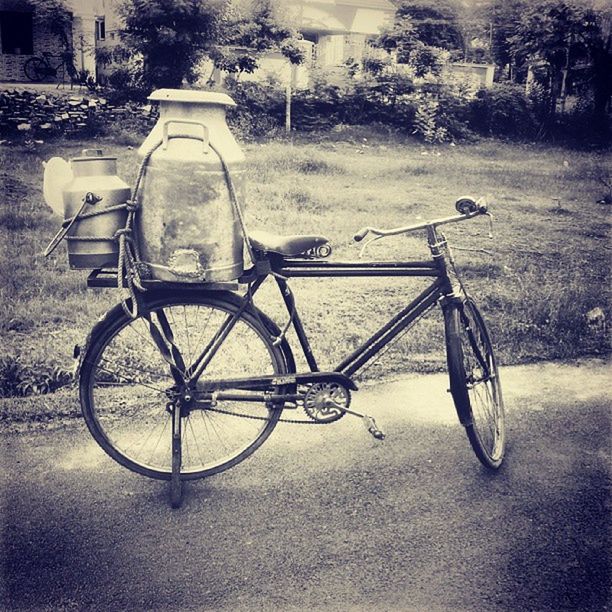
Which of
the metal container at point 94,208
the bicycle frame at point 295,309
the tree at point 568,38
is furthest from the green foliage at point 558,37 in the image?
the metal container at point 94,208

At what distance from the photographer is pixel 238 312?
9.27ft

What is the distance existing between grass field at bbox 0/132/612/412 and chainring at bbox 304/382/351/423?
131cm

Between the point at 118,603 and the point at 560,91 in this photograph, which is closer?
the point at 118,603

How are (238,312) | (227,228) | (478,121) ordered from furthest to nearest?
(478,121), (238,312), (227,228)

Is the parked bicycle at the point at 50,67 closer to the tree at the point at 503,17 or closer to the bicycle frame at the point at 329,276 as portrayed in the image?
the bicycle frame at the point at 329,276

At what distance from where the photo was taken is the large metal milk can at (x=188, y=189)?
2504mm

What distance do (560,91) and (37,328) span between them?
5421 mm

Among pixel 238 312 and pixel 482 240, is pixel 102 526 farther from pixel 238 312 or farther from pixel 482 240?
pixel 482 240

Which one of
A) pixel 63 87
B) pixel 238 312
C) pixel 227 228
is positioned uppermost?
pixel 63 87

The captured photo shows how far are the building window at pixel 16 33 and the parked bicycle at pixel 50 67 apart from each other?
10cm

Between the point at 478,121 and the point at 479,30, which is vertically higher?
the point at 479,30

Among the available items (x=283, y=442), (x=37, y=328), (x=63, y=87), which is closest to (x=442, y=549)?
(x=283, y=442)

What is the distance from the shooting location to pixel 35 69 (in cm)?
453

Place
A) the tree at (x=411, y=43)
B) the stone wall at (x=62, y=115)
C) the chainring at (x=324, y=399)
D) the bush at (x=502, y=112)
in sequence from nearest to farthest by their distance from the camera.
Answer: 1. the chainring at (x=324, y=399)
2. the stone wall at (x=62, y=115)
3. the tree at (x=411, y=43)
4. the bush at (x=502, y=112)
